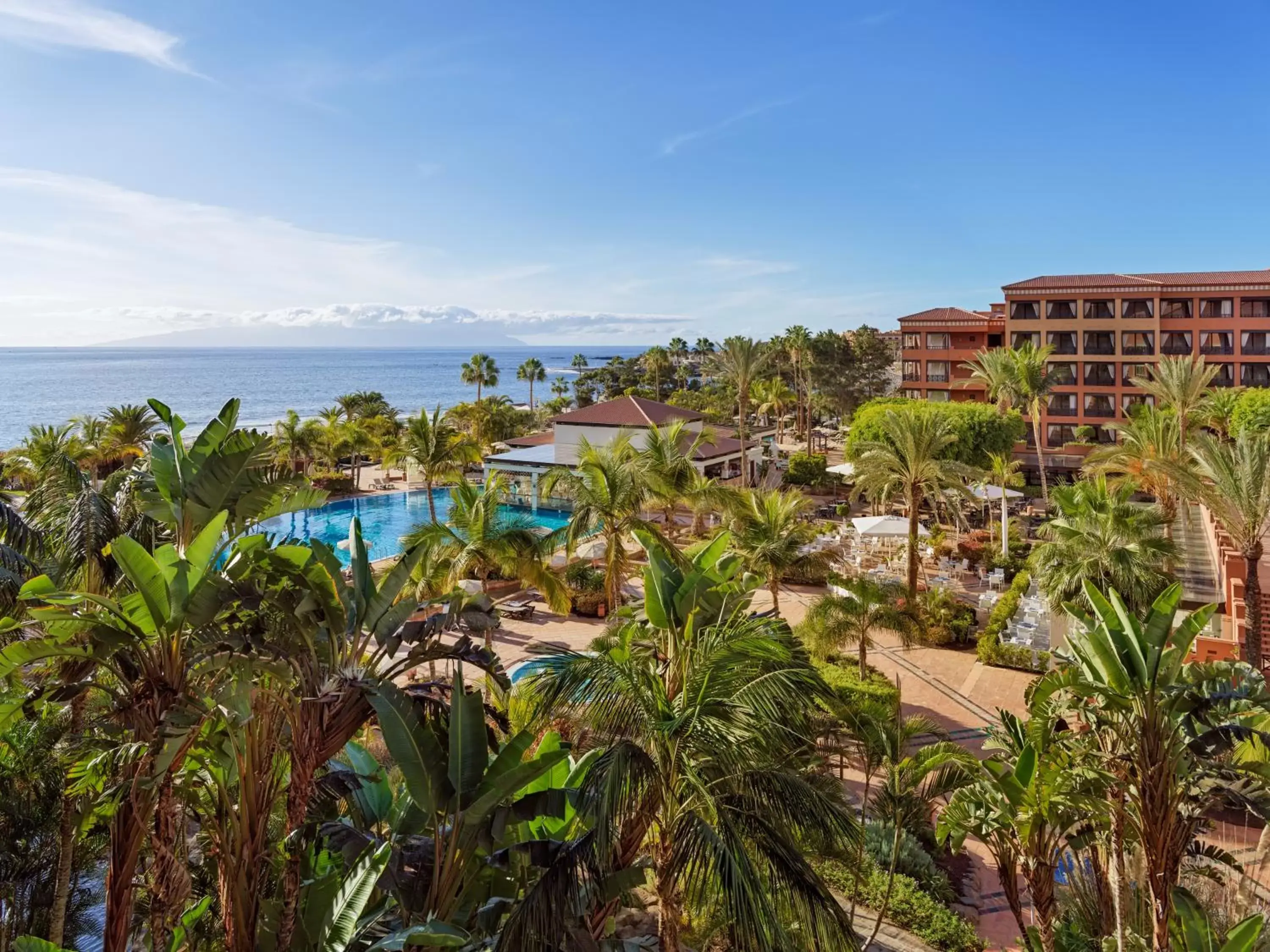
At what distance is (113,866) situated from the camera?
595 cm

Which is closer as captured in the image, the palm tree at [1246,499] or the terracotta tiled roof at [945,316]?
the palm tree at [1246,499]

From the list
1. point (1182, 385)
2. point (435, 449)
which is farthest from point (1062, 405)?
point (435, 449)

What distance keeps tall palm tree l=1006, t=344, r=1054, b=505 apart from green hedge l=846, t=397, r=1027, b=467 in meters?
1.07

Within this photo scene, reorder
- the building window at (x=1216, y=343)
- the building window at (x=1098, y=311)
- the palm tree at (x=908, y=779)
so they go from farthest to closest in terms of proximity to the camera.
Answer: the building window at (x=1098, y=311)
the building window at (x=1216, y=343)
the palm tree at (x=908, y=779)

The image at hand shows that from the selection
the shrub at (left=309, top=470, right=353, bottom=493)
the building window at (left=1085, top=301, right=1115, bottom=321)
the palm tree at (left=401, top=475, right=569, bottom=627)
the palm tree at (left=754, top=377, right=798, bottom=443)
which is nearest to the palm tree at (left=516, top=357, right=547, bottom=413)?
the palm tree at (left=754, top=377, right=798, bottom=443)

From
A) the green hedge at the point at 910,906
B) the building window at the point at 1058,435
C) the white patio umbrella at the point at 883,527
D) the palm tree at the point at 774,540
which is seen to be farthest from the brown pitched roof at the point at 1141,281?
the green hedge at the point at 910,906

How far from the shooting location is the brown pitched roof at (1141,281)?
1800 inches

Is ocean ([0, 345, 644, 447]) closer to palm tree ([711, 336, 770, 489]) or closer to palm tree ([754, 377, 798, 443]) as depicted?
palm tree ([754, 377, 798, 443])

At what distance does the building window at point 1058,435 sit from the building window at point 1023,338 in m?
5.28

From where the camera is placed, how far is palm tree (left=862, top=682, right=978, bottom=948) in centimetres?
938

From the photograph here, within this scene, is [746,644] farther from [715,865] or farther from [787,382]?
[787,382]

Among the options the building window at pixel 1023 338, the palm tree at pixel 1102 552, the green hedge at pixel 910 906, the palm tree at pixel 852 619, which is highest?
the building window at pixel 1023 338

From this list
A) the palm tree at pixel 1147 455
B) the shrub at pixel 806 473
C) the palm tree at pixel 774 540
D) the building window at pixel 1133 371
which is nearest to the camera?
the palm tree at pixel 774 540

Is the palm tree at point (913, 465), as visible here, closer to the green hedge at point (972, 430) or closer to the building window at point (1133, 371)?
the green hedge at point (972, 430)
